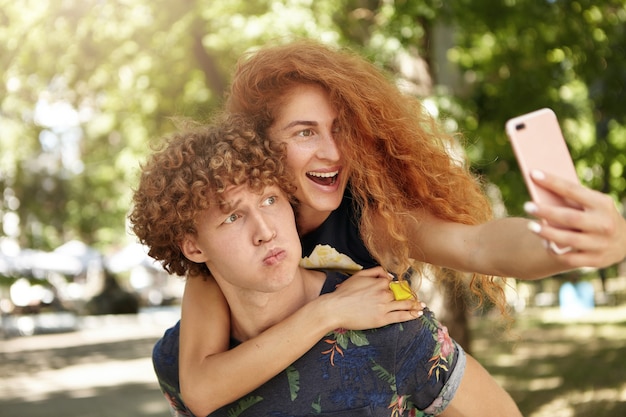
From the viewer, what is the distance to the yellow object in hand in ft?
9.78

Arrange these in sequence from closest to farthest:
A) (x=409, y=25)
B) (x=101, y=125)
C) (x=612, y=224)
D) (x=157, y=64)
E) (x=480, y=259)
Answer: (x=612, y=224), (x=480, y=259), (x=409, y=25), (x=157, y=64), (x=101, y=125)

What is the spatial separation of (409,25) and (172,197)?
6.92 meters

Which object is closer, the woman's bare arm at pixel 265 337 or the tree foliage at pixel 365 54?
the woman's bare arm at pixel 265 337

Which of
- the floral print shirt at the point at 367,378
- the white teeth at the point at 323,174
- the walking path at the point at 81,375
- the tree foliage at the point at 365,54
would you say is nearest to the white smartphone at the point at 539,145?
the floral print shirt at the point at 367,378

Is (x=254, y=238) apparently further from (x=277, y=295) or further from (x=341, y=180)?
(x=341, y=180)

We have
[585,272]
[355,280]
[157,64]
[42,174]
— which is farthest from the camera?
[42,174]

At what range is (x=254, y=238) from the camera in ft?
9.01

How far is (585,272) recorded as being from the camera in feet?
98.4

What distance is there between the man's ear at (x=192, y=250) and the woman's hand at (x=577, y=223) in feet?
4.20

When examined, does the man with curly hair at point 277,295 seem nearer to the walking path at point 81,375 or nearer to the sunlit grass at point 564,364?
the sunlit grass at point 564,364

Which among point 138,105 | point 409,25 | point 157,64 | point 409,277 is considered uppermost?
point 409,277

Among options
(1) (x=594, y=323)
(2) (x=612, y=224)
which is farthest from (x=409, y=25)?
(1) (x=594, y=323)

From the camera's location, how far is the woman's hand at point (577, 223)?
1.93 m

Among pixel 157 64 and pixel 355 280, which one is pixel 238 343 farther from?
pixel 157 64
